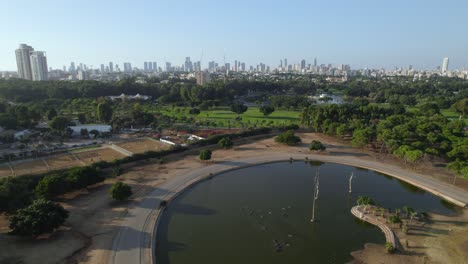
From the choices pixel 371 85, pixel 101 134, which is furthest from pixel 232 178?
pixel 371 85

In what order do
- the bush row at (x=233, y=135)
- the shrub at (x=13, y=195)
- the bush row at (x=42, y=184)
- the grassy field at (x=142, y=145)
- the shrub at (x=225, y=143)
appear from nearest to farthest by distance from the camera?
the shrub at (x=13, y=195), the bush row at (x=42, y=184), the grassy field at (x=142, y=145), the shrub at (x=225, y=143), the bush row at (x=233, y=135)

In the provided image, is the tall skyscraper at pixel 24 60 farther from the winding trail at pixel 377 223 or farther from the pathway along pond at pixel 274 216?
the winding trail at pixel 377 223

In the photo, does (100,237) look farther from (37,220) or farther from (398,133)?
(398,133)

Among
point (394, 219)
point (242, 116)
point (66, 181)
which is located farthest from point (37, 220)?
point (242, 116)

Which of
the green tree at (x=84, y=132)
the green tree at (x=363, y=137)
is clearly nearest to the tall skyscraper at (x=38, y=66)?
the green tree at (x=84, y=132)

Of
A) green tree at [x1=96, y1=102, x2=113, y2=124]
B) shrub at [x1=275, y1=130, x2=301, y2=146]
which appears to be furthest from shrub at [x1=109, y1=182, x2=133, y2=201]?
green tree at [x1=96, y1=102, x2=113, y2=124]

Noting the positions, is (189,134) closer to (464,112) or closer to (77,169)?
(77,169)
